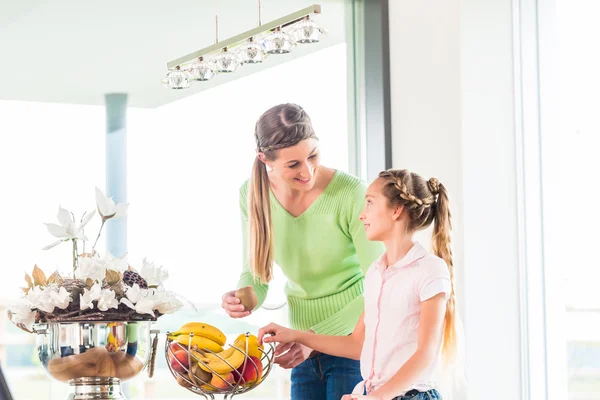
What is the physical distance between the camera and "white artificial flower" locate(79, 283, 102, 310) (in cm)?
148

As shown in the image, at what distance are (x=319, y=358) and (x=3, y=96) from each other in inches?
57.5

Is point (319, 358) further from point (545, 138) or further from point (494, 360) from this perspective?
point (545, 138)

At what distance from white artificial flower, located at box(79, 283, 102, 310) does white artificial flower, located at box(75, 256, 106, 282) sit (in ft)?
0.10

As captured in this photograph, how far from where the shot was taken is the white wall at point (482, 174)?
2805 millimetres

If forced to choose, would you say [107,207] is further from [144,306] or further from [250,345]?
[250,345]

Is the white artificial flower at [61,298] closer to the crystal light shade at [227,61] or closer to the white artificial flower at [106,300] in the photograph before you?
the white artificial flower at [106,300]

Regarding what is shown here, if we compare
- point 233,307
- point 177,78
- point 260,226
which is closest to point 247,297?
point 233,307

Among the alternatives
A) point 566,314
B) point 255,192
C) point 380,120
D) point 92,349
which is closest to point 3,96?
point 255,192

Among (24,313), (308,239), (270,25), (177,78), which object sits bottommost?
(24,313)

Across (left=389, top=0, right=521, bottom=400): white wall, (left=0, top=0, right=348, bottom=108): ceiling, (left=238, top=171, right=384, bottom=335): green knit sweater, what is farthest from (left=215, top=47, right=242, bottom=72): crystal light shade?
(left=389, top=0, right=521, bottom=400): white wall

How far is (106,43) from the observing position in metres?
2.93

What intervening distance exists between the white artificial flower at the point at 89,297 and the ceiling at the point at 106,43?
150 centimetres

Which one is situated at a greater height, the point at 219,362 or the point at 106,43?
the point at 106,43

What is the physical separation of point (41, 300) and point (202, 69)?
3.71 feet
